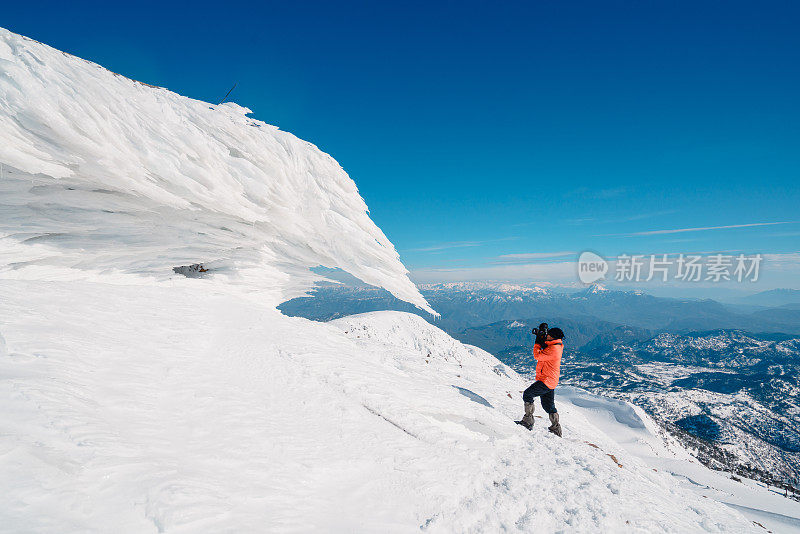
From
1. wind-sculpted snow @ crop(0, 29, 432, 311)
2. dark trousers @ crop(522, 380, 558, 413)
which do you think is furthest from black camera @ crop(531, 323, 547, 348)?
wind-sculpted snow @ crop(0, 29, 432, 311)

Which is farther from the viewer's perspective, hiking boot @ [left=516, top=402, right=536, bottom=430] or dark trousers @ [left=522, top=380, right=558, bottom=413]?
dark trousers @ [left=522, top=380, right=558, bottom=413]

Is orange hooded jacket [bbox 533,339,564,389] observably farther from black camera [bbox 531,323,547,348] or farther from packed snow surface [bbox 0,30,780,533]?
packed snow surface [bbox 0,30,780,533]

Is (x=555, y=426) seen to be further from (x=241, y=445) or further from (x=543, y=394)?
(x=241, y=445)

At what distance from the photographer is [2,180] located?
642cm

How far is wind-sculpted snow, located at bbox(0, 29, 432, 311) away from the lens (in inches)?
230

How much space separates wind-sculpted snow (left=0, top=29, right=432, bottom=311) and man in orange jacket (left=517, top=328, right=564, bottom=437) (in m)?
3.64

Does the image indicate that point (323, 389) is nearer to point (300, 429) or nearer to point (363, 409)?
point (363, 409)

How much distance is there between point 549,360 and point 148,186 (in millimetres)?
10277

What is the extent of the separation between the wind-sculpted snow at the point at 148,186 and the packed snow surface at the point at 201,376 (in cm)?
4

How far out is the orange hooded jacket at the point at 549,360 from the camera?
28.7 feet

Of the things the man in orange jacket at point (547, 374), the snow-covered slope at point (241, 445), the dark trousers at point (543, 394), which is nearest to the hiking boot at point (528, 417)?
the man in orange jacket at point (547, 374)

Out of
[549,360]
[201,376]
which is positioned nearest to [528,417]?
[549,360]

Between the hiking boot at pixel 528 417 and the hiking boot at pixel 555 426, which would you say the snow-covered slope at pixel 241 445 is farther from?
the hiking boot at pixel 555 426

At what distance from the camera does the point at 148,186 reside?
274 inches
